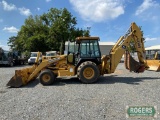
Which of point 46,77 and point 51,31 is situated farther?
point 51,31

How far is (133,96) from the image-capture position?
7.63m

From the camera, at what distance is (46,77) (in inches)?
432

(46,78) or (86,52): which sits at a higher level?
(86,52)

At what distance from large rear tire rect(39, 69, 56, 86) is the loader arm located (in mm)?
3531

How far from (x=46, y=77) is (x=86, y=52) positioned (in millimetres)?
2712

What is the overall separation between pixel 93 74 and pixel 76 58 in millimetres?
1419

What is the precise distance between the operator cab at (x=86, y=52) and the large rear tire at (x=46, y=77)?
4.39 feet

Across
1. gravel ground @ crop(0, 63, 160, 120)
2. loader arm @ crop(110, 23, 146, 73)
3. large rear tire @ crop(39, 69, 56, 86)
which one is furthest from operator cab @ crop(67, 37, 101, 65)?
gravel ground @ crop(0, 63, 160, 120)

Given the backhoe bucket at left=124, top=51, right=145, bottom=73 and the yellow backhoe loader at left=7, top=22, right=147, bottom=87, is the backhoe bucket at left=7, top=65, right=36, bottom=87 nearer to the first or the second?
the yellow backhoe loader at left=7, top=22, right=147, bottom=87

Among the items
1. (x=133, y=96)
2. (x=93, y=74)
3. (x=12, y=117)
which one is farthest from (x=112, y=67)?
(x=12, y=117)

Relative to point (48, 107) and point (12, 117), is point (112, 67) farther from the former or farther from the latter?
point (12, 117)

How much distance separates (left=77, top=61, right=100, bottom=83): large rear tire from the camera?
10938 millimetres

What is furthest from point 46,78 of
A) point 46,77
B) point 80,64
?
point 80,64

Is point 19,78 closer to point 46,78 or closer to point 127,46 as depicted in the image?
point 46,78
